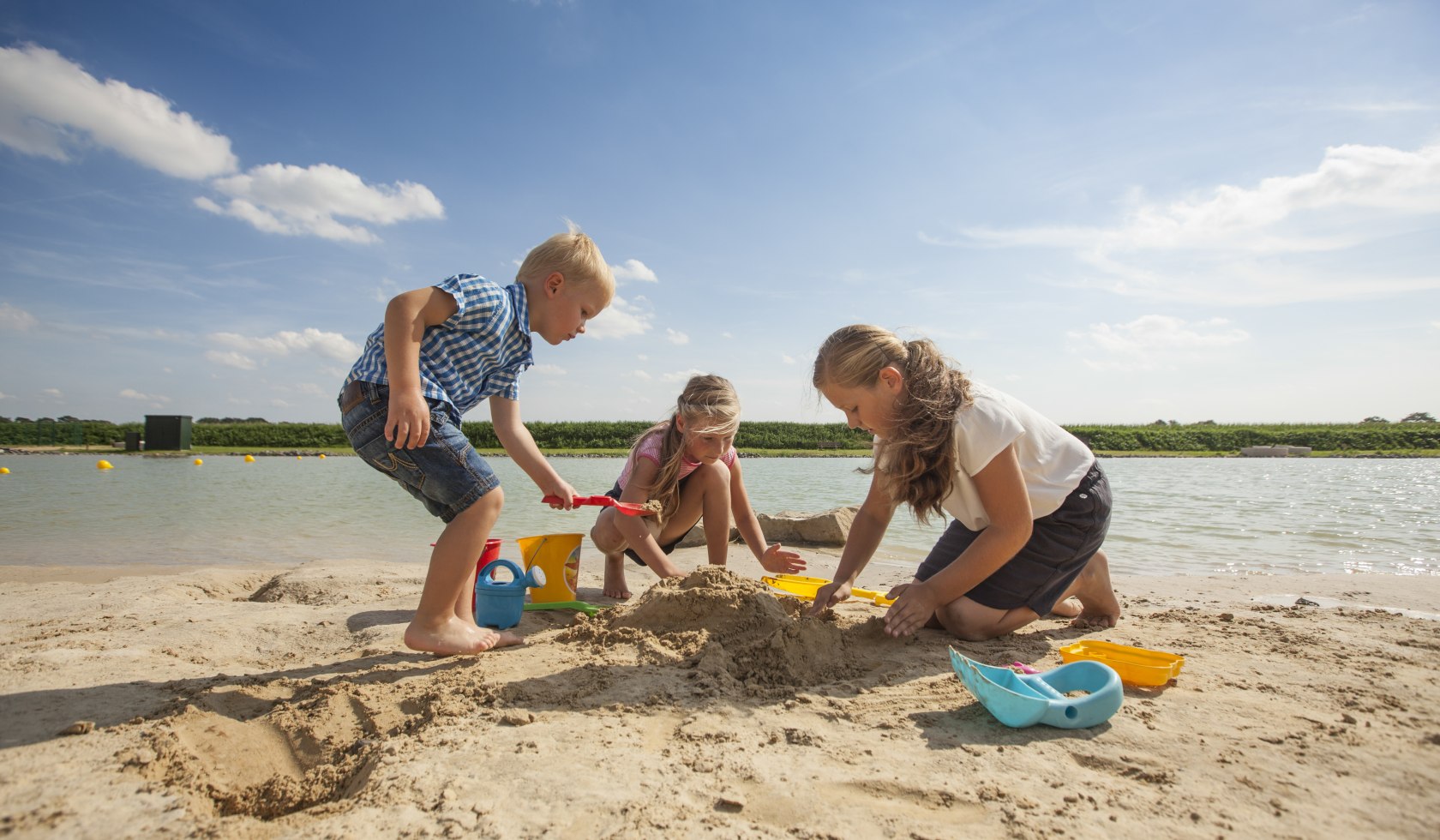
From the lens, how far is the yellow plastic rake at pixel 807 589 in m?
3.37

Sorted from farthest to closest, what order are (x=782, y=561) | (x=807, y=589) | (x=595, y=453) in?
(x=595, y=453), (x=807, y=589), (x=782, y=561)

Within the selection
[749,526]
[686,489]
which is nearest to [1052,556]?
[749,526]

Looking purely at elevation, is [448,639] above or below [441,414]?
below

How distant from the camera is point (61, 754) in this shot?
157 cm

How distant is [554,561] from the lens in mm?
3465

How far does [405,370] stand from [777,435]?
3049 centimetres

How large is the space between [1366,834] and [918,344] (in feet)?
5.96

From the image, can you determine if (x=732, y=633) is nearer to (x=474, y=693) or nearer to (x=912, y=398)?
(x=474, y=693)

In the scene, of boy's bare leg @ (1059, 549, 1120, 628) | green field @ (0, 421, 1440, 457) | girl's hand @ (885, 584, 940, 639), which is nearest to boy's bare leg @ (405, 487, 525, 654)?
girl's hand @ (885, 584, 940, 639)

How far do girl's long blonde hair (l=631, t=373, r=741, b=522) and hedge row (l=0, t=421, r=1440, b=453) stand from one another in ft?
80.5

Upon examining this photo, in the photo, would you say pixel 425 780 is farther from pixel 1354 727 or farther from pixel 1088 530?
pixel 1088 530

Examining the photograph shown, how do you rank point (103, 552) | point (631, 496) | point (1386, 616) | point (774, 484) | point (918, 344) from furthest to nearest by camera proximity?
1. point (774, 484)
2. point (103, 552)
3. point (631, 496)
4. point (1386, 616)
5. point (918, 344)

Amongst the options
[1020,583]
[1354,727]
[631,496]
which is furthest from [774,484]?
[1354,727]

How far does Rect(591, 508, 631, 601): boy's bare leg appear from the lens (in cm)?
376
